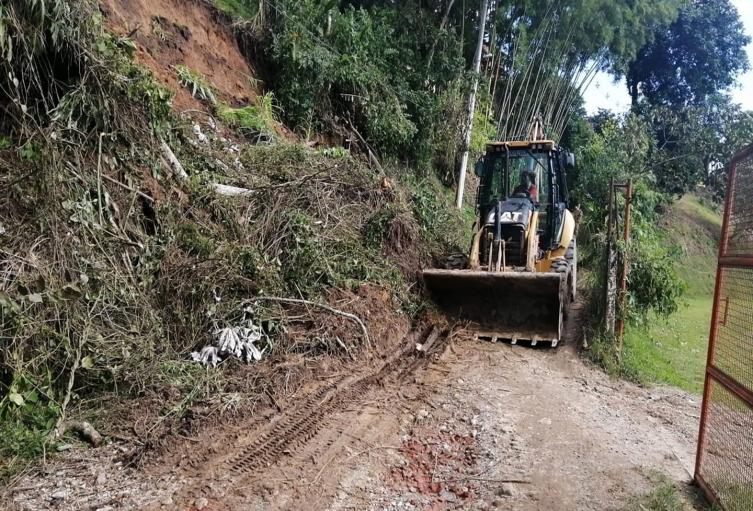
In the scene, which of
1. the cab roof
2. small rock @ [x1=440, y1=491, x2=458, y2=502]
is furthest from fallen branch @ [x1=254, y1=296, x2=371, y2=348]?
the cab roof

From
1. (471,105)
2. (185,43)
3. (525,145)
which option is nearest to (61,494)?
(525,145)

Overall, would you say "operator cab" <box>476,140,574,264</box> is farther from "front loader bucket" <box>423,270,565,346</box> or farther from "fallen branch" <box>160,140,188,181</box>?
"fallen branch" <box>160,140,188,181</box>

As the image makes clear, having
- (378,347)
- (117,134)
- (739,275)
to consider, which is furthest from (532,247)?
(117,134)

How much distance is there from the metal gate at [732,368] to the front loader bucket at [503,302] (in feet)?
9.89

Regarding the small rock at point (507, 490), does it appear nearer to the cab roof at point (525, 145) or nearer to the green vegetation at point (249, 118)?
the cab roof at point (525, 145)

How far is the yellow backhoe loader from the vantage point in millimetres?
7320

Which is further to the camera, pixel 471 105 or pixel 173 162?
pixel 471 105

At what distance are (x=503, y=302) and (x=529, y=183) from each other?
200cm

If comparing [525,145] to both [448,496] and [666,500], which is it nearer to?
[666,500]

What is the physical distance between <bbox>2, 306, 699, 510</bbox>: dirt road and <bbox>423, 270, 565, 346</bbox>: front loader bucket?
1152 millimetres

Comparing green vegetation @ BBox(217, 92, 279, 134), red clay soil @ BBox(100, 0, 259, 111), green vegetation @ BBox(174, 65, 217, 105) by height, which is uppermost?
red clay soil @ BBox(100, 0, 259, 111)

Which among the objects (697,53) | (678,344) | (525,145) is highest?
(697,53)

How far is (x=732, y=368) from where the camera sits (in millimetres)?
3693

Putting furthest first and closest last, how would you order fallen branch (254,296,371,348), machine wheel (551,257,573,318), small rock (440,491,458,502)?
1. machine wheel (551,257,573,318)
2. fallen branch (254,296,371,348)
3. small rock (440,491,458,502)
